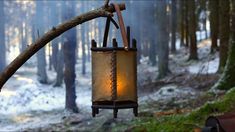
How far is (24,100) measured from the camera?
18.2 m

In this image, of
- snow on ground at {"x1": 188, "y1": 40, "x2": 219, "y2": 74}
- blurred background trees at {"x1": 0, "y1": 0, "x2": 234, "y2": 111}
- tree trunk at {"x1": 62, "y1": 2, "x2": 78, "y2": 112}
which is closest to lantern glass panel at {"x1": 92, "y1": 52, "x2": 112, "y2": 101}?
blurred background trees at {"x1": 0, "y1": 0, "x2": 234, "y2": 111}

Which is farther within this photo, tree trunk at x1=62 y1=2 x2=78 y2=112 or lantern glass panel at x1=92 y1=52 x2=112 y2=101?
tree trunk at x1=62 y1=2 x2=78 y2=112

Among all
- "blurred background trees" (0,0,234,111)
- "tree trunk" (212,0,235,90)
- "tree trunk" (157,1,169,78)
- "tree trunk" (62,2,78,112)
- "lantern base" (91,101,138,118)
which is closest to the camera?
"lantern base" (91,101,138,118)

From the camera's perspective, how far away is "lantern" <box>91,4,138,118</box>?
401 cm

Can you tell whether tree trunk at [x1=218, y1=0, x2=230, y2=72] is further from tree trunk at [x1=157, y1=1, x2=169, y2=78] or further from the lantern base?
the lantern base

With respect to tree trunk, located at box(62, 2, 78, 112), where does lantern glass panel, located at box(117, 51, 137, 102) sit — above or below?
above

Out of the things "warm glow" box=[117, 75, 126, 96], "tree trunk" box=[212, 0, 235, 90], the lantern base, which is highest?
"warm glow" box=[117, 75, 126, 96]

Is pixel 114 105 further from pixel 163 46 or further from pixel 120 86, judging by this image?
pixel 163 46

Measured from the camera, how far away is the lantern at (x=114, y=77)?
158 inches

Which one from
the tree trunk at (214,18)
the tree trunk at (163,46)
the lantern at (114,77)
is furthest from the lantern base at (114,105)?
the tree trunk at (214,18)

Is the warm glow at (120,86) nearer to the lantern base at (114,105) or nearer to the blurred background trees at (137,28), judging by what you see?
the lantern base at (114,105)

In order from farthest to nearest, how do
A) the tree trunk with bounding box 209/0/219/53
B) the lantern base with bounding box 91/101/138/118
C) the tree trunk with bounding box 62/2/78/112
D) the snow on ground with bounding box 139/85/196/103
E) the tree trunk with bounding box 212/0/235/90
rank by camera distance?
the tree trunk with bounding box 209/0/219/53
the tree trunk with bounding box 62/2/78/112
the snow on ground with bounding box 139/85/196/103
the tree trunk with bounding box 212/0/235/90
the lantern base with bounding box 91/101/138/118

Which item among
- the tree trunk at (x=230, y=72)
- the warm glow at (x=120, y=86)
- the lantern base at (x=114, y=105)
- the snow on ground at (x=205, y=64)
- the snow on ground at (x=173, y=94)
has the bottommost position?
the snow on ground at (x=205, y=64)

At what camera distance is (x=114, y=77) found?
13.1 feet
